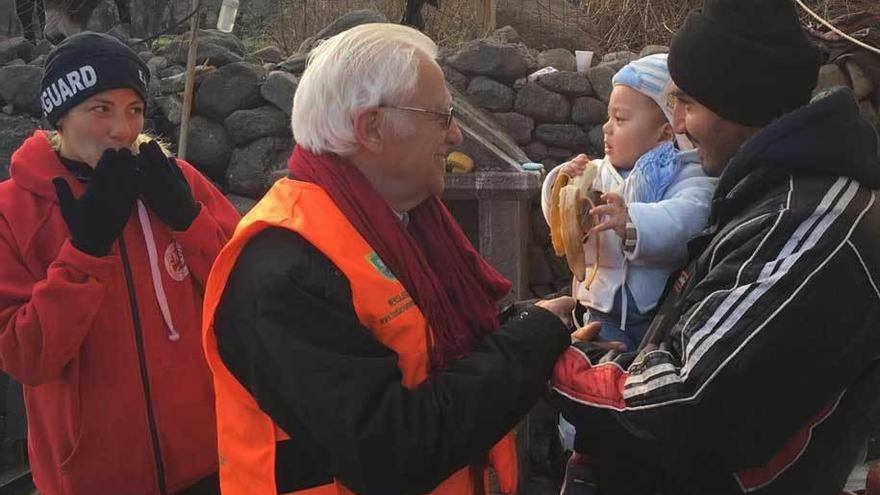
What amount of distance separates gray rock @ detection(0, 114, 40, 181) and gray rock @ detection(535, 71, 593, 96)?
11.4 ft

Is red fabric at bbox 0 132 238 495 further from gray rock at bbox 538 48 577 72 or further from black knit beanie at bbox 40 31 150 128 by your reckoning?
gray rock at bbox 538 48 577 72

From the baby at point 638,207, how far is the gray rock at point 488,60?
11.5 feet

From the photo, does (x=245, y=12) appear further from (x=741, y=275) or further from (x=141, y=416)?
(x=741, y=275)

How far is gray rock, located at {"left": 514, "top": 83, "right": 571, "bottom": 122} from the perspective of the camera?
596 cm

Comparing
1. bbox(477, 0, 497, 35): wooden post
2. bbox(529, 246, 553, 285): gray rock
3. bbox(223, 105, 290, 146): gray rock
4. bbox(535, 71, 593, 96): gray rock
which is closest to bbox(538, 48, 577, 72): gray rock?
bbox(535, 71, 593, 96): gray rock

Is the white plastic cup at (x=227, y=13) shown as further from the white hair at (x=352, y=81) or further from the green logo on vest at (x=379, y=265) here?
the green logo on vest at (x=379, y=265)

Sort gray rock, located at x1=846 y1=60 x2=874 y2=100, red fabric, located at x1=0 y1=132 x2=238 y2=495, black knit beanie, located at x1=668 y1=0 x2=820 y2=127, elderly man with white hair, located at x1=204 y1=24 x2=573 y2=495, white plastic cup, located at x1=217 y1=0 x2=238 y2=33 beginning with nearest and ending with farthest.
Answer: elderly man with white hair, located at x1=204 y1=24 x2=573 y2=495 → black knit beanie, located at x1=668 y1=0 x2=820 y2=127 → red fabric, located at x1=0 y1=132 x2=238 y2=495 → gray rock, located at x1=846 y1=60 x2=874 y2=100 → white plastic cup, located at x1=217 y1=0 x2=238 y2=33

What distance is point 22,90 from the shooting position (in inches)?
223

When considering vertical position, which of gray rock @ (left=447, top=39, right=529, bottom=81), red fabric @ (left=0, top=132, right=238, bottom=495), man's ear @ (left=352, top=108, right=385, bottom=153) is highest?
man's ear @ (left=352, top=108, right=385, bottom=153)

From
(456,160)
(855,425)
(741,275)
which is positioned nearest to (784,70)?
(741,275)

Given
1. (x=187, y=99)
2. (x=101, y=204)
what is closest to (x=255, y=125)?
(x=187, y=99)

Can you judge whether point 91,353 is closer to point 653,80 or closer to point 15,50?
point 653,80

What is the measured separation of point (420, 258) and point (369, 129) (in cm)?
28

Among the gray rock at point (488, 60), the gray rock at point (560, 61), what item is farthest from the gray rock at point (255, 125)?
the gray rock at point (560, 61)
